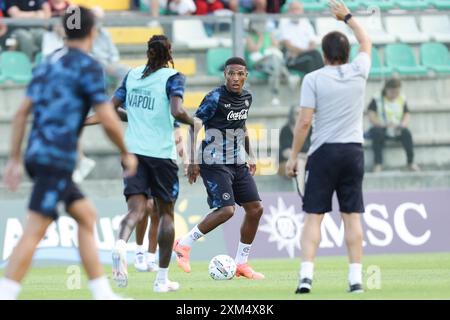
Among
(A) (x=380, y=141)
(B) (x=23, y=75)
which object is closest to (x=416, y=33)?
(A) (x=380, y=141)

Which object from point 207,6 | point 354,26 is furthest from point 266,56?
point 354,26

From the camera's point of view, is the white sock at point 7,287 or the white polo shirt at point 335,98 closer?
the white sock at point 7,287

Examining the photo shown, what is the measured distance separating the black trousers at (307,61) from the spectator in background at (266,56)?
0.61 feet

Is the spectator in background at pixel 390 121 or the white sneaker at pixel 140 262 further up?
the spectator in background at pixel 390 121

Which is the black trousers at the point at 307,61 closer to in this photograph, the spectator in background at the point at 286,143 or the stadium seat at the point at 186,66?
the spectator in background at the point at 286,143

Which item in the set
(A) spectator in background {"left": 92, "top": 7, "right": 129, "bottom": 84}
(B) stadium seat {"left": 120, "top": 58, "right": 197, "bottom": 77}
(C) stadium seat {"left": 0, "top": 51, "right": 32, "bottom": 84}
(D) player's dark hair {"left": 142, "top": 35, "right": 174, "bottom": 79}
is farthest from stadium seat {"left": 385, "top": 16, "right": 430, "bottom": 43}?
(D) player's dark hair {"left": 142, "top": 35, "right": 174, "bottom": 79}

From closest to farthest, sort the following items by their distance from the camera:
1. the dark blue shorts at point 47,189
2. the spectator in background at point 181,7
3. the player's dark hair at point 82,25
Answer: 1. the dark blue shorts at point 47,189
2. the player's dark hair at point 82,25
3. the spectator in background at point 181,7

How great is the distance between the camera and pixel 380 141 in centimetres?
1967

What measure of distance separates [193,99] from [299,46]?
72.5 inches

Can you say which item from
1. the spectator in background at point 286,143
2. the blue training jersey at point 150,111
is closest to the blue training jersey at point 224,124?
the blue training jersey at point 150,111

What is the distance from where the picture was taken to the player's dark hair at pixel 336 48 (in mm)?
11422

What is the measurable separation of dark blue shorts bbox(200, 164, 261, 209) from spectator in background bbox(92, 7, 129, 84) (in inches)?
187

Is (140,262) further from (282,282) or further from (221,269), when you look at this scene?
(282,282)

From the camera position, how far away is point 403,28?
20219 millimetres
